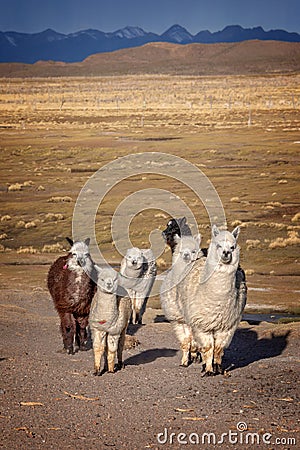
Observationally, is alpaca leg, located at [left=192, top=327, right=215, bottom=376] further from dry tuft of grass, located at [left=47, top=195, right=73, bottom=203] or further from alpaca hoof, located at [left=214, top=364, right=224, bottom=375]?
dry tuft of grass, located at [left=47, top=195, right=73, bottom=203]

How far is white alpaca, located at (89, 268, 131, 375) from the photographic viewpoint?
8992mm

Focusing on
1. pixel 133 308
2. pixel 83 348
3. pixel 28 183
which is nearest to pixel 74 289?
pixel 83 348

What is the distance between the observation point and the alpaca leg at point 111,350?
9.21m

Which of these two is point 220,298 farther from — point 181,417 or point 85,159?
point 85,159

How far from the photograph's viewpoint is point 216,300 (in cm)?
877

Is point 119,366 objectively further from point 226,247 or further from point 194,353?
point 226,247

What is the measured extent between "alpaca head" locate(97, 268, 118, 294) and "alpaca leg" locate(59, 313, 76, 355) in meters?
1.55

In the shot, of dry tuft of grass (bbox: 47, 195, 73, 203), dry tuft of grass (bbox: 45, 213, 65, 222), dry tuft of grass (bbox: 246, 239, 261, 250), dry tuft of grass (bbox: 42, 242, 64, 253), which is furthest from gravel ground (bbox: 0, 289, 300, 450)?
dry tuft of grass (bbox: 47, 195, 73, 203)

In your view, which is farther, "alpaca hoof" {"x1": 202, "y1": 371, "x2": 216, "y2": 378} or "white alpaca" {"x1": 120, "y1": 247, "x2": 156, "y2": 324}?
"white alpaca" {"x1": 120, "y1": 247, "x2": 156, "y2": 324}

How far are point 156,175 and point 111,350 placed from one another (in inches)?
1085

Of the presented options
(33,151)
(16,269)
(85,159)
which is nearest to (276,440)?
(16,269)

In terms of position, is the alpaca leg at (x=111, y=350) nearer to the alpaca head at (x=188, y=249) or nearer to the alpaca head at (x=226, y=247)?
the alpaca head at (x=188, y=249)

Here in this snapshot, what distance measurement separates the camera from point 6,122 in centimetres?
6297

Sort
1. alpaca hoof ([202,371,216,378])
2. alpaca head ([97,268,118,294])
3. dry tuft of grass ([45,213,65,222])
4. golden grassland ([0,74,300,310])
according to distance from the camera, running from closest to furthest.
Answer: alpaca head ([97,268,118,294]) → alpaca hoof ([202,371,216,378]) → golden grassland ([0,74,300,310]) → dry tuft of grass ([45,213,65,222])
